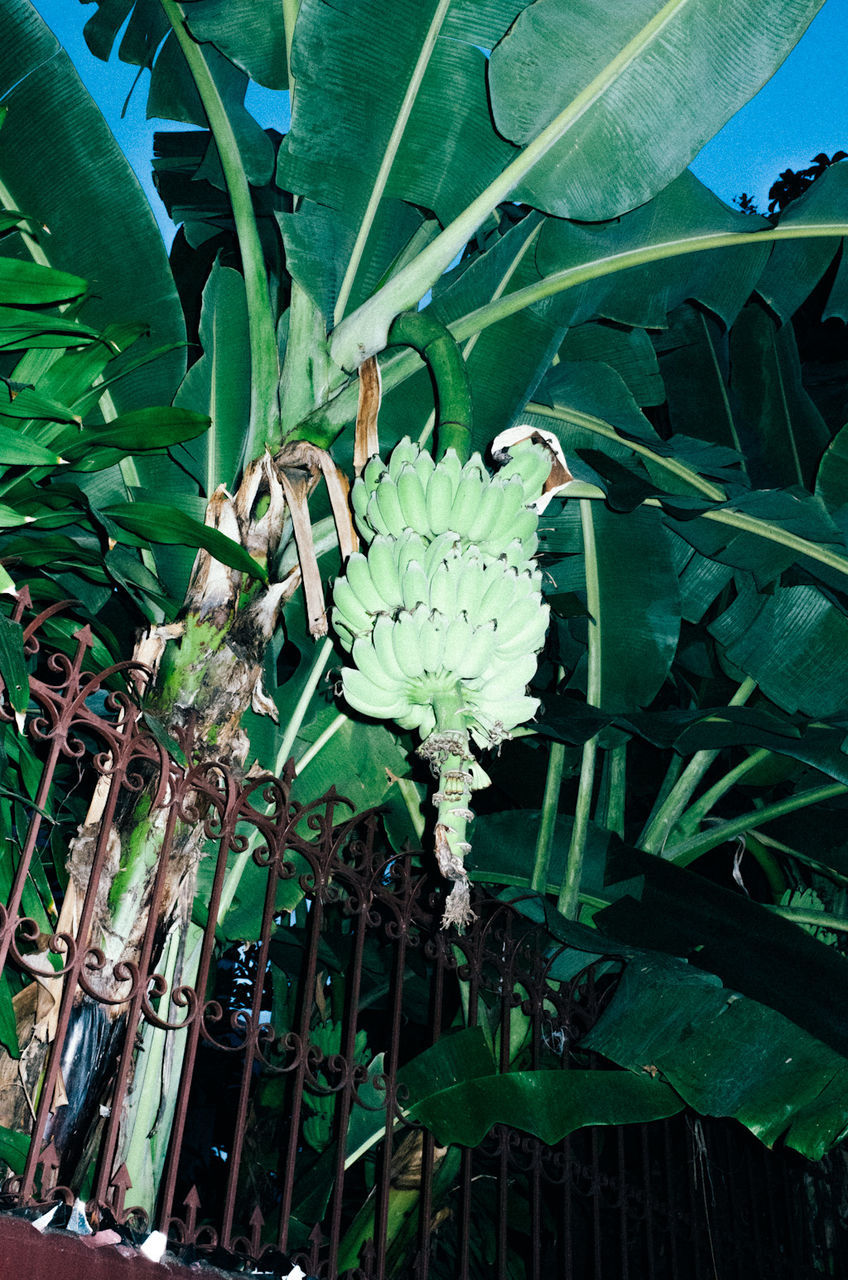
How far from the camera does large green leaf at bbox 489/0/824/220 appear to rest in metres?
1.94

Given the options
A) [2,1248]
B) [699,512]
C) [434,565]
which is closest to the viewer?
[2,1248]

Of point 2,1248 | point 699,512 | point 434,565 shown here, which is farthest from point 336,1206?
point 699,512

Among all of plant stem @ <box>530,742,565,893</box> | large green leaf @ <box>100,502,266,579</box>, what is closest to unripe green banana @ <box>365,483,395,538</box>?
large green leaf @ <box>100,502,266,579</box>

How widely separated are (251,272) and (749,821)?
2056 millimetres

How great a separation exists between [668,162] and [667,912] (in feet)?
5.56

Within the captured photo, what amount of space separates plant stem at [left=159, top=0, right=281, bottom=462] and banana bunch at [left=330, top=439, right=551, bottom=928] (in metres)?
0.40

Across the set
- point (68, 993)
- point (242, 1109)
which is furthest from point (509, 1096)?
point (68, 993)

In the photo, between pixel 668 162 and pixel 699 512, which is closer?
pixel 668 162

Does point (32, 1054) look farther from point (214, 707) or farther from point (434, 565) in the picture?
point (434, 565)

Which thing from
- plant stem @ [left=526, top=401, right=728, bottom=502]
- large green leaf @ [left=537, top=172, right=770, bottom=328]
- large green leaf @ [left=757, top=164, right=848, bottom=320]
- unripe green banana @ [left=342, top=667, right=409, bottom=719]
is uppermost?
large green leaf @ [left=757, top=164, right=848, bottom=320]

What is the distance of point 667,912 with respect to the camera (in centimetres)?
251

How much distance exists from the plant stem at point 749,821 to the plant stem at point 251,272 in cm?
172

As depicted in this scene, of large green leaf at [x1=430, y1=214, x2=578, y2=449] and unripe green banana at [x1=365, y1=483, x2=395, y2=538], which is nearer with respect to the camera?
unripe green banana at [x1=365, y1=483, x2=395, y2=538]

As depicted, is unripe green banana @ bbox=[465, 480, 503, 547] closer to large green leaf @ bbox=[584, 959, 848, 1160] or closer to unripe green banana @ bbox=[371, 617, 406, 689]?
unripe green banana @ bbox=[371, 617, 406, 689]
